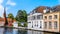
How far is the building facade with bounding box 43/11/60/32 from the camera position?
2551 mm

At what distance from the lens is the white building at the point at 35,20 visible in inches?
108

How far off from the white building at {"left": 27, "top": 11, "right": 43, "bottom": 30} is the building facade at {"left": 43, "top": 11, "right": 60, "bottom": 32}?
95 millimetres

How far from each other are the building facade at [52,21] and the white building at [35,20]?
95mm

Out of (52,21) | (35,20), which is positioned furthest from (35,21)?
(52,21)

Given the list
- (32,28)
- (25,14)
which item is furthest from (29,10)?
(32,28)

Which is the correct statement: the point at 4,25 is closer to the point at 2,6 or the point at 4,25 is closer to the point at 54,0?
the point at 2,6

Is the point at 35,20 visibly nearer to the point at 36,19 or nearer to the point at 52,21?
the point at 36,19

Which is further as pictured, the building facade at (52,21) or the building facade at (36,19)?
the building facade at (36,19)

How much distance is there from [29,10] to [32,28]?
0.40 metres

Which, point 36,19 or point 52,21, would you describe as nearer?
point 52,21

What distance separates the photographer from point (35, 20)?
2785mm

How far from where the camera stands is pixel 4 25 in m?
3.00

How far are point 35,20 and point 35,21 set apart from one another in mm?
21

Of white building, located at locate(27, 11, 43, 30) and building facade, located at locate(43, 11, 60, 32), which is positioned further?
white building, located at locate(27, 11, 43, 30)
